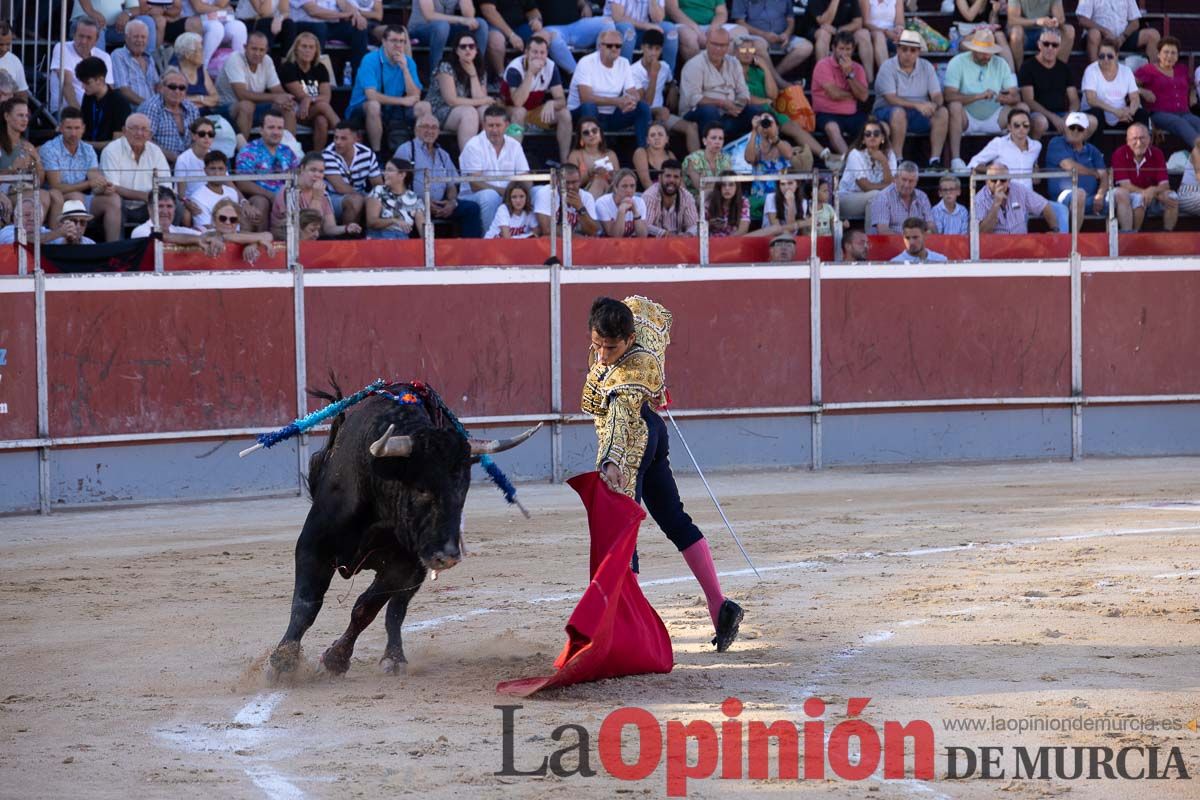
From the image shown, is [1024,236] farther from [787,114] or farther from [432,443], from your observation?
[432,443]

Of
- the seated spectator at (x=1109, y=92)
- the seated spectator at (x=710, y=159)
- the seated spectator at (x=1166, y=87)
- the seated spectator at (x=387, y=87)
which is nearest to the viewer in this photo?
the seated spectator at (x=710, y=159)

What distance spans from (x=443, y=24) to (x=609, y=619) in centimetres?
874

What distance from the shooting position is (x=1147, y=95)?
15289 mm

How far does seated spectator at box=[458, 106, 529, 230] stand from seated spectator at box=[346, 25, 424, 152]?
0.60 metres

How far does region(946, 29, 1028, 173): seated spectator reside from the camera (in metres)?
14.8

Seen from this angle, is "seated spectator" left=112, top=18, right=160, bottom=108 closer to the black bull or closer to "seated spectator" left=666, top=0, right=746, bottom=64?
"seated spectator" left=666, top=0, right=746, bottom=64

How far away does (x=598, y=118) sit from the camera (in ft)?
44.7

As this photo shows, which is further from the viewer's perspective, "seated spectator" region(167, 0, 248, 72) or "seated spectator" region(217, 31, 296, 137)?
"seated spectator" region(167, 0, 248, 72)

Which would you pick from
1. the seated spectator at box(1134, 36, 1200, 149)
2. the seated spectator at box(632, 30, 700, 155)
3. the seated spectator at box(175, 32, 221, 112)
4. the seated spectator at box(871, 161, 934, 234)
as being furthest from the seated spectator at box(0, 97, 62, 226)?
→ the seated spectator at box(1134, 36, 1200, 149)

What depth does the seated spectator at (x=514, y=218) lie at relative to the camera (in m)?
12.2

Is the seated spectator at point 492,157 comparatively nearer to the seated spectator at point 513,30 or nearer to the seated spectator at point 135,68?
the seated spectator at point 513,30

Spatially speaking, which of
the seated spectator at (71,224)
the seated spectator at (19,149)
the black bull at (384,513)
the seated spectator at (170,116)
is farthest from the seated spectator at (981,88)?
the black bull at (384,513)

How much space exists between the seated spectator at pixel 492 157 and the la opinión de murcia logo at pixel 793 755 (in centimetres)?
747

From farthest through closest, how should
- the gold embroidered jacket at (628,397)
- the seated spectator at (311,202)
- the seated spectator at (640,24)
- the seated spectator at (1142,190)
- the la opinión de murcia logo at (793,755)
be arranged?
the seated spectator at (640,24) < the seated spectator at (1142,190) < the seated spectator at (311,202) < the gold embroidered jacket at (628,397) < the la opinión de murcia logo at (793,755)
